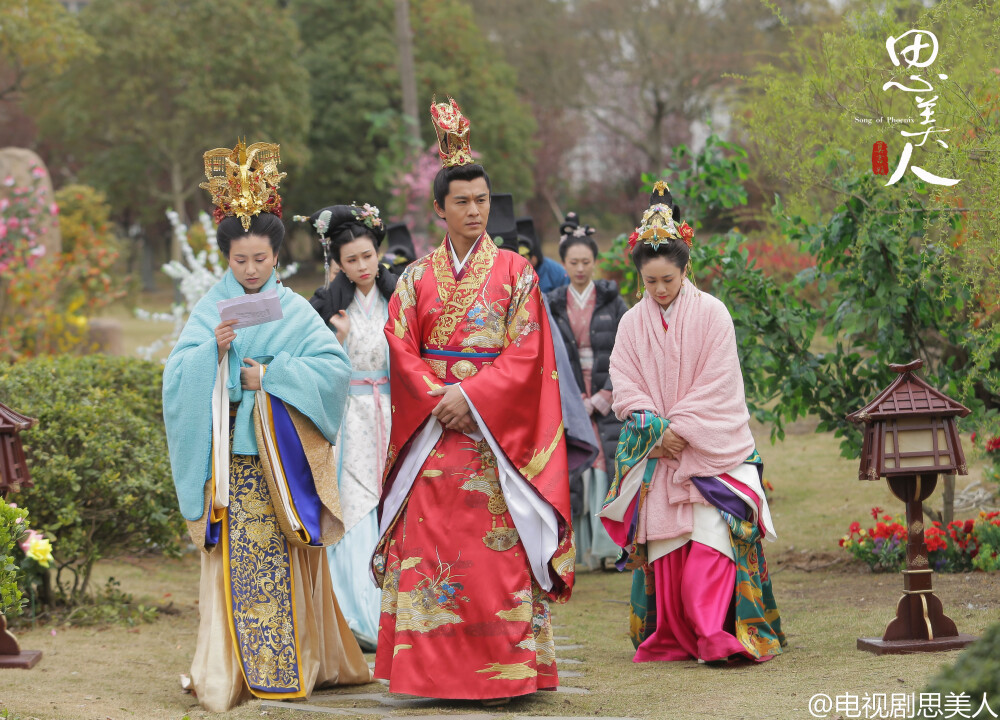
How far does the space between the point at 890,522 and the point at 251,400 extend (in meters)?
4.15

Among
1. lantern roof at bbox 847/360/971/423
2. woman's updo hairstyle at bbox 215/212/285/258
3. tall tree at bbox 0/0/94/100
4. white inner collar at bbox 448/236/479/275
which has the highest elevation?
tall tree at bbox 0/0/94/100

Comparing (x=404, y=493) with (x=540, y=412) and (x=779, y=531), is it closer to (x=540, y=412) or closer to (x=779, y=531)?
(x=540, y=412)

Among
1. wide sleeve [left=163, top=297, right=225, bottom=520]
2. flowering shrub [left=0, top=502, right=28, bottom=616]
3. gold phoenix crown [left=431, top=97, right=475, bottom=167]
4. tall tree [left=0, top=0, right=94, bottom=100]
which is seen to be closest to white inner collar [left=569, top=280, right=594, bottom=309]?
gold phoenix crown [left=431, top=97, right=475, bottom=167]

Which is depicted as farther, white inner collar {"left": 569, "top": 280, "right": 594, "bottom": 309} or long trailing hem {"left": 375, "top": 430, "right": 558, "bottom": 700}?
white inner collar {"left": 569, "top": 280, "right": 594, "bottom": 309}

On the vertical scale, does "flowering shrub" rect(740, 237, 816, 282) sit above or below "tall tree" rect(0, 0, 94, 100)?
below

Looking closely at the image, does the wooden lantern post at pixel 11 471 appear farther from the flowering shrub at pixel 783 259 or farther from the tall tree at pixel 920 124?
the flowering shrub at pixel 783 259

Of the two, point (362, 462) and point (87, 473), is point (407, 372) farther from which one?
point (87, 473)

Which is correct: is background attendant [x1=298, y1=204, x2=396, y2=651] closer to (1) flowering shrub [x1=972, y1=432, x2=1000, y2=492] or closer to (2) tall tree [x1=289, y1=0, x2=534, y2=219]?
(1) flowering shrub [x1=972, y1=432, x2=1000, y2=492]

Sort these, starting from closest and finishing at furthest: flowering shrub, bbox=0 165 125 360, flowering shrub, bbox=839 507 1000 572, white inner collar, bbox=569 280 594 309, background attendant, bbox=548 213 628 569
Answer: flowering shrub, bbox=839 507 1000 572, background attendant, bbox=548 213 628 569, white inner collar, bbox=569 280 594 309, flowering shrub, bbox=0 165 125 360

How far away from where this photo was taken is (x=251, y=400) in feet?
16.5

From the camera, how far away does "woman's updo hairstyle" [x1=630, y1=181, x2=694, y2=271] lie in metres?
5.42

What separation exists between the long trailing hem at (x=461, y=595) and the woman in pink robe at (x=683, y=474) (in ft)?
2.50

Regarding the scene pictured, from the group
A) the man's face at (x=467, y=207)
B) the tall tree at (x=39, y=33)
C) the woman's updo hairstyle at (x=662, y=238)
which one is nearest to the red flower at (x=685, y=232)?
the woman's updo hairstyle at (x=662, y=238)

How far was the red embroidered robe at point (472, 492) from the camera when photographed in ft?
15.5
